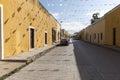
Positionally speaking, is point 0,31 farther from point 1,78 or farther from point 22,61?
point 1,78

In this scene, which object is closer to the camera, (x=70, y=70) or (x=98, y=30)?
(x=70, y=70)

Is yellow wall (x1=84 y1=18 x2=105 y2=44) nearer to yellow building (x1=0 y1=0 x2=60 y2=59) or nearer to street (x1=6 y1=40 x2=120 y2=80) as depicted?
yellow building (x1=0 y1=0 x2=60 y2=59)

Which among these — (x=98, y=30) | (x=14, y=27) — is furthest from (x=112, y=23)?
(x=14, y=27)

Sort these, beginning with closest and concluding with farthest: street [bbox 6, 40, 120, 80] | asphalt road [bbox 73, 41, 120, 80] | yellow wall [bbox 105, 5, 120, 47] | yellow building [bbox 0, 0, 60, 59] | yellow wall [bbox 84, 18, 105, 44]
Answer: street [bbox 6, 40, 120, 80]
asphalt road [bbox 73, 41, 120, 80]
yellow building [bbox 0, 0, 60, 59]
yellow wall [bbox 105, 5, 120, 47]
yellow wall [bbox 84, 18, 105, 44]

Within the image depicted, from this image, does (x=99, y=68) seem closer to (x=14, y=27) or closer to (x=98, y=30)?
(x=14, y=27)

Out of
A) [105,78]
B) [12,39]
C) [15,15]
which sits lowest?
[105,78]

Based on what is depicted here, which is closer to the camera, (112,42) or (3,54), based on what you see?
(3,54)

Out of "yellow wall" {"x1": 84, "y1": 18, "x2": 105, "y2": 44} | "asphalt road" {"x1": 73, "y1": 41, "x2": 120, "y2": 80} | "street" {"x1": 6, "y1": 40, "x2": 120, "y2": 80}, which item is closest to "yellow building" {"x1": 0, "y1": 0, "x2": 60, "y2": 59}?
"street" {"x1": 6, "y1": 40, "x2": 120, "y2": 80}

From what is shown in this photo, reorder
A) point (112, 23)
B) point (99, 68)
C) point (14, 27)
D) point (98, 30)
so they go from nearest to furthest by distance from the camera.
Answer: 1. point (99, 68)
2. point (14, 27)
3. point (112, 23)
4. point (98, 30)

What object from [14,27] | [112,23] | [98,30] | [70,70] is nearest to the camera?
[70,70]

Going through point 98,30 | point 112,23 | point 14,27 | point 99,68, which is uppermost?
point 112,23

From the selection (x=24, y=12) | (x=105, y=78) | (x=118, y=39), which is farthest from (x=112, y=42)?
(x=105, y=78)

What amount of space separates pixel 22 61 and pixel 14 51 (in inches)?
155

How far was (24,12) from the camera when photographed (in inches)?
970
